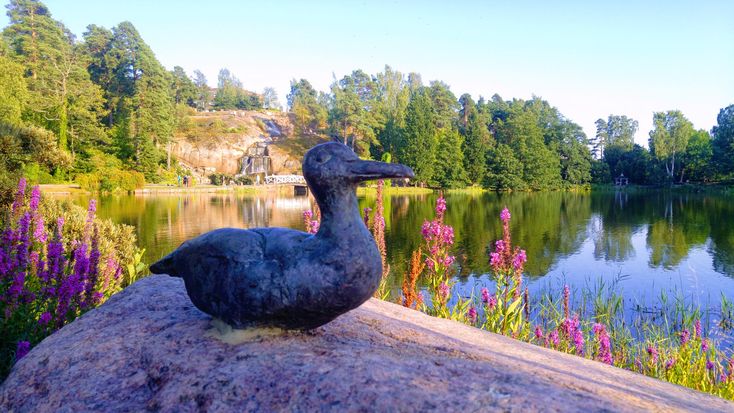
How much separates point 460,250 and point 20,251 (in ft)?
45.6

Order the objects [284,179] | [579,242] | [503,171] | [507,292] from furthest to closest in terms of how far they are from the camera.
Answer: [503,171] < [284,179] < [579,242] < [507,292]

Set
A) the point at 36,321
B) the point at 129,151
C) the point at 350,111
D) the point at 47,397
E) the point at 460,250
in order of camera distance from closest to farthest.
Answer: the point at 47,397 < the point at 36,321 < the point at 460,250 < the point at 129,151 < the point at 350,111

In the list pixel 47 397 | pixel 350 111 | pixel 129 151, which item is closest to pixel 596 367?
pixel 47 397

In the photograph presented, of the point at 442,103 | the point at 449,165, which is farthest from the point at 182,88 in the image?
the point at 449,165

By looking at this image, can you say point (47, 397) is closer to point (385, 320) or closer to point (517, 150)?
point (385, 320)

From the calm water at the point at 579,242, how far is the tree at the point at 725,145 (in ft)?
119

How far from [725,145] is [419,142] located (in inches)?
1643

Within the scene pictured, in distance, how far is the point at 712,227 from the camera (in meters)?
23.5

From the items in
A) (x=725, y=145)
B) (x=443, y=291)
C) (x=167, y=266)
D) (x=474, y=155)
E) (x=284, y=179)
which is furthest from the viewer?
(x=474, y=155)

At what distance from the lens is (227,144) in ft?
215

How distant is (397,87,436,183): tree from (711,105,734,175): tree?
38.4 metres

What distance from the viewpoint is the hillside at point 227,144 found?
62.8 metres

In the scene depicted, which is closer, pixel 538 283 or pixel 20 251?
pixel 20 251

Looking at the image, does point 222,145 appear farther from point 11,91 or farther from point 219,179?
point 11,91
